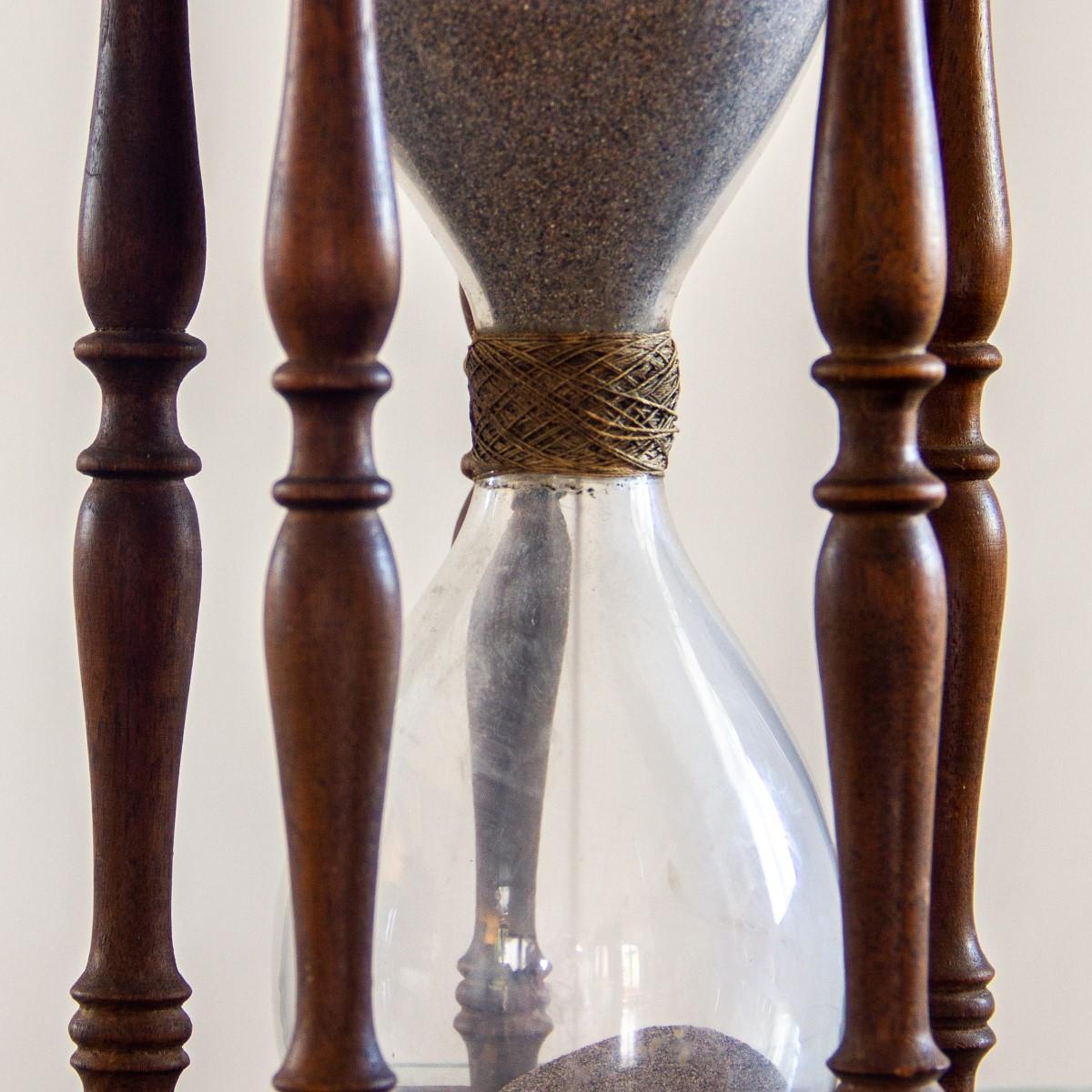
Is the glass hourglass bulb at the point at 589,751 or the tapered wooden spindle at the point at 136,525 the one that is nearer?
the glass hourglass bulb at the point at 589,751

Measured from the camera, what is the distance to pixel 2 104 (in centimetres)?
137

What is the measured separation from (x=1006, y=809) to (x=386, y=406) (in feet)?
1.79

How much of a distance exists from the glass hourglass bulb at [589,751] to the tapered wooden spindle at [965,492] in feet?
0.28

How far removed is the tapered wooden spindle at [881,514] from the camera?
691 millimetres

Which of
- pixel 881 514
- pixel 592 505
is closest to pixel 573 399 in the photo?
pixel 592 505

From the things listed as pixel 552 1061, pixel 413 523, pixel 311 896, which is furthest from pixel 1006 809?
pixel 311 896

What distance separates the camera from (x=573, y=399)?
81cm

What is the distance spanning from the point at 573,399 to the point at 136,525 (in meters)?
0.22

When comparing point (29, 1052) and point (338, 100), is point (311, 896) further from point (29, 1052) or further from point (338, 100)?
point (29, 1052)

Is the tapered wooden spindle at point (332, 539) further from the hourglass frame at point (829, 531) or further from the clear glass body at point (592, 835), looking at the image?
the clear glass body at point (592, 835)

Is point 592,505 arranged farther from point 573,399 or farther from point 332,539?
point 332,539

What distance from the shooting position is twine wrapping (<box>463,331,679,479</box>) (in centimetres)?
81

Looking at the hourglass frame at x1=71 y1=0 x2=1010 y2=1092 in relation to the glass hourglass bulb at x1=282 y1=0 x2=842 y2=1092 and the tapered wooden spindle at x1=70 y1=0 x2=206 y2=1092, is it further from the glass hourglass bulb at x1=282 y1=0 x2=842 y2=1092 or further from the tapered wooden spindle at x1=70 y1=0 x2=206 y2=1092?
the tapered wooden spindle at x1=70 y1=0 x2=206 y2=1092

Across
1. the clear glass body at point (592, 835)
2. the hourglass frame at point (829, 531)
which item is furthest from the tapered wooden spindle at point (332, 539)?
the clear glass body at point (592, 835)
